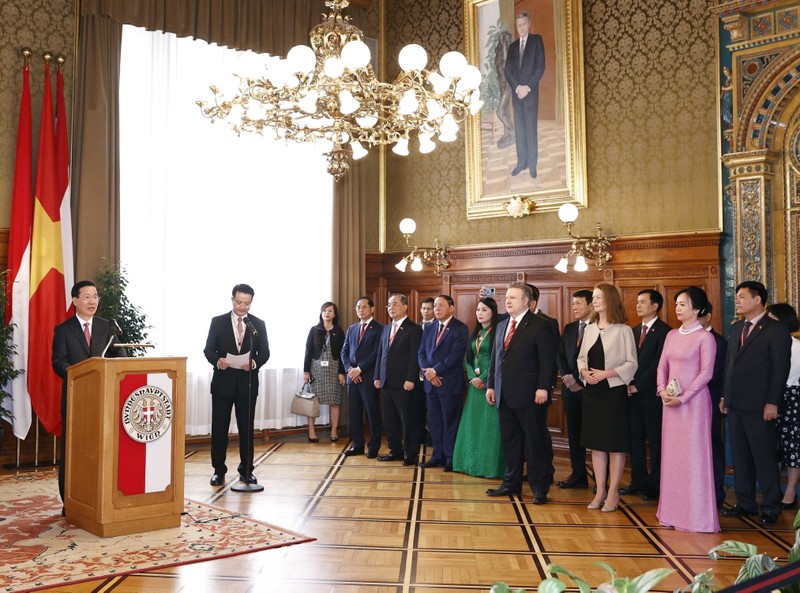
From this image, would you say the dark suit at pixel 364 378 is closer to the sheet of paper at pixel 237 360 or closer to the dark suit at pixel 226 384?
the dark suit at pixel 226 384

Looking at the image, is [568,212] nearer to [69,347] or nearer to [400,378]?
[400,378]

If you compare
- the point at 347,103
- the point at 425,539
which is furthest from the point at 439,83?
the point at 425,539

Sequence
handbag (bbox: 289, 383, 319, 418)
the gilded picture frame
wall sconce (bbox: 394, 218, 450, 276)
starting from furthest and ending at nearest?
wall sconce (bbox: 394, 218, 450, 276)
handbag (bbox: 289, 383, 319, 418)
the gilded picture frame

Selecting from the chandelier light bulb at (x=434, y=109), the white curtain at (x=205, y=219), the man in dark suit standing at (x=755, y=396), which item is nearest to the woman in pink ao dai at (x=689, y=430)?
the man in dark suit standing at (x=755, y=396)

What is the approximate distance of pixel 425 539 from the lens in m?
4.61

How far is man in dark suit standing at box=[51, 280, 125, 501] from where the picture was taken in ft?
16.7

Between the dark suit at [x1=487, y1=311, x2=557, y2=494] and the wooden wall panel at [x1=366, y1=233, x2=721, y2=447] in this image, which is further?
the wooden wall panel at [x1=366, y1=233, x2=721, y2=447]

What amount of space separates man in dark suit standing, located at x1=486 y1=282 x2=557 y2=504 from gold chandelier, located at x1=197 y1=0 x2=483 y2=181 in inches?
58.5

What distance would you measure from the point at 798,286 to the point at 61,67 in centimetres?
642

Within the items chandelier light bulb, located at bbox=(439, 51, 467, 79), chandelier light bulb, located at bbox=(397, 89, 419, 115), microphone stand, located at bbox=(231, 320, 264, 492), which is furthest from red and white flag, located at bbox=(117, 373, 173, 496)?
chandelier light bulb, located at bbox=(439, 51, 467, 79)

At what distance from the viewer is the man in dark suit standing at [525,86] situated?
7875mm

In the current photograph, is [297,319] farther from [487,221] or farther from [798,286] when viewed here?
[798,286]

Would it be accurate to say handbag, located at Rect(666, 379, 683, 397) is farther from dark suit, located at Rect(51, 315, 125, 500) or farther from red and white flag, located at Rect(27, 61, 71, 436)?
red and white flag, located at Rect(27, 61, 71, 436)

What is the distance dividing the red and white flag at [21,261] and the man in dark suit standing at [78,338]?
6.00 feet
